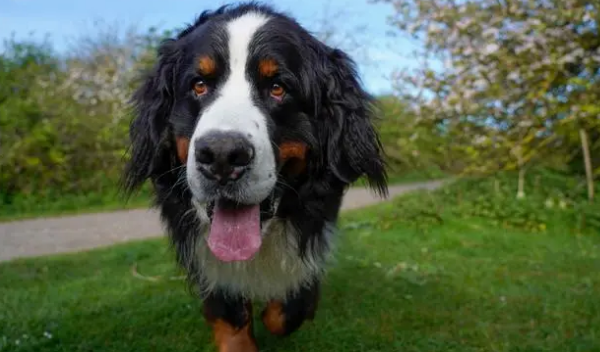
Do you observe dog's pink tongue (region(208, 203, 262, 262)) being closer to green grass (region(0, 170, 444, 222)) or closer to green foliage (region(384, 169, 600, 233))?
green foliage (region(384, 169, 600, 233))

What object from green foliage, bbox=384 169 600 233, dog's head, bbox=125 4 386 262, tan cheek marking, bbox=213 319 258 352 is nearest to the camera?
dog's head, bbox=125 4 386 262

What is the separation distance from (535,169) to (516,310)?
5465 millimetres

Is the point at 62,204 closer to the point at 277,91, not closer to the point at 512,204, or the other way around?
the point at 512,204

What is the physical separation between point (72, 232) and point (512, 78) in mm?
6174

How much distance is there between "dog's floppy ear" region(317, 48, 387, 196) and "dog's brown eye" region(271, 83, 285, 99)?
0.98 ft

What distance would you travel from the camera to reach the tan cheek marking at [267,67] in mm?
2672

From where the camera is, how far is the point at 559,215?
7590mm

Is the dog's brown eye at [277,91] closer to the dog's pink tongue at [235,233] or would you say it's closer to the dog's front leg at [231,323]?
the dog's pink tongue at [235,233]

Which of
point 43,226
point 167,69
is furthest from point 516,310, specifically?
point 43,226

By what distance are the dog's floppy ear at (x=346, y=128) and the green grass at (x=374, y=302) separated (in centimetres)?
103

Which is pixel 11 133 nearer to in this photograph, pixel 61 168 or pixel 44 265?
pixel 61 168

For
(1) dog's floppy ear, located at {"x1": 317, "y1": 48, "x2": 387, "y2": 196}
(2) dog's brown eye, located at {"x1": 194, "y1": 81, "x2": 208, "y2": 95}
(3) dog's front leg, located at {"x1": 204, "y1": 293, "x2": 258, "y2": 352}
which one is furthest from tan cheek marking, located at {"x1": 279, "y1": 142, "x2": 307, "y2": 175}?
(3) dog's front leg, located at {"x1": 204, "y1": 293, "x2": 258, "y2": 352}

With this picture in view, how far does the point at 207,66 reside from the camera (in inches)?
106

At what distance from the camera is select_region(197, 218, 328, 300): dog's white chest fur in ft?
10.5
